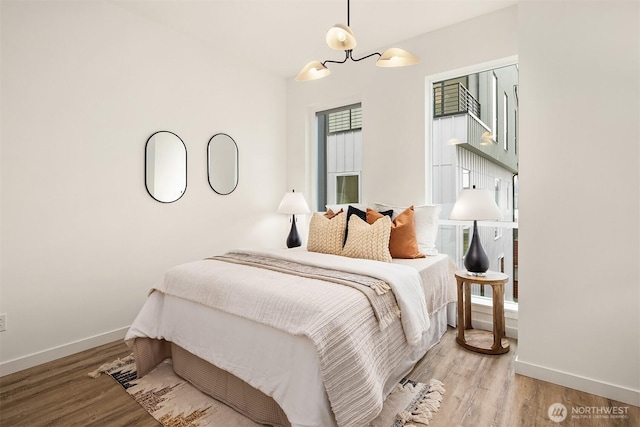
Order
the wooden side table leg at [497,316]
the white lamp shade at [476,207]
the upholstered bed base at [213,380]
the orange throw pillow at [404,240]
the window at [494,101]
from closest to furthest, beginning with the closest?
the upholstered bed base at [213,380] < the wooden side table leg at [497,316] < the white lamp shade at [476,207] < the orange throw pillow at [404,240] < the window at [494,101]

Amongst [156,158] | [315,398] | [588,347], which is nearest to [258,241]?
[156,158]

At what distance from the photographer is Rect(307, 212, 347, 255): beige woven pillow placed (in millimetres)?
2859

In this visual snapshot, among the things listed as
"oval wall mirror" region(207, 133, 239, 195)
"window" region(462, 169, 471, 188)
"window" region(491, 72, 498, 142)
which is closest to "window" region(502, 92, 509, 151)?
"window" region(491, 72, 498, 142)

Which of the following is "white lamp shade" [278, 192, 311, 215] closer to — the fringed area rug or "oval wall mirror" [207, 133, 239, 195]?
"oval wall mirror" [207, 133, 239, 195]

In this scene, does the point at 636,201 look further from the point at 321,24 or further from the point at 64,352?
the point at 64,352

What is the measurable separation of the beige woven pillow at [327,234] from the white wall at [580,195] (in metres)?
1.34

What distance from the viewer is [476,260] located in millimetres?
2582

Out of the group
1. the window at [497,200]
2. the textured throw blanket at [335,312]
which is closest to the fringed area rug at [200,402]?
the textured throw blanket at [335,312]

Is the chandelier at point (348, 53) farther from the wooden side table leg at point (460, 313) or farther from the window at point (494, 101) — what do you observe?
the wooden side table leg at point (460, 313)

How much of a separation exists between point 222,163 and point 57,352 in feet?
7.10

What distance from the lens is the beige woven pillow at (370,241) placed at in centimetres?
259

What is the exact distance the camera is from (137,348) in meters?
2.17

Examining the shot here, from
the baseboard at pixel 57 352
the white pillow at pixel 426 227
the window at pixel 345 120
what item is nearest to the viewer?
the baseboard at pixel 57 352

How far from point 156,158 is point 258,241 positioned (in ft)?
5.04
